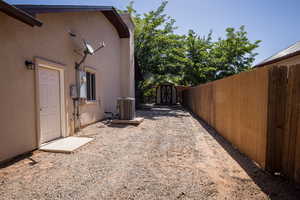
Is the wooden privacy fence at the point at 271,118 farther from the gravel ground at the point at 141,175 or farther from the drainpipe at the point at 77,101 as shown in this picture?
the drainpipe at the point at 77,101

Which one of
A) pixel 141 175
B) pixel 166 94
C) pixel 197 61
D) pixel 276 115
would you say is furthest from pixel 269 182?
pixel 166 94

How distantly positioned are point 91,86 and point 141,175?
551 centimetres

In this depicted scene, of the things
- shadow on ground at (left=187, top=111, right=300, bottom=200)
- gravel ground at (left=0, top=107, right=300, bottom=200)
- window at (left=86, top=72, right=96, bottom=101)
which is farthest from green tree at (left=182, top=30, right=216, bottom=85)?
shadow on ground at (left=187, top=111, right=300, bottom=200)

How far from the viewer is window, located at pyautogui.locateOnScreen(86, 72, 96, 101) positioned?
7114mm

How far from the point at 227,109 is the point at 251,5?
889cm

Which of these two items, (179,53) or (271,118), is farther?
(179,53)

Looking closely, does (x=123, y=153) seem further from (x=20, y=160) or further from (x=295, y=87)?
(x=295, y=87)

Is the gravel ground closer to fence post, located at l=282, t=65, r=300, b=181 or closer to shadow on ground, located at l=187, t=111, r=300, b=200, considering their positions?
shadow on ground, located at l=187, t=111, r=300, b=200

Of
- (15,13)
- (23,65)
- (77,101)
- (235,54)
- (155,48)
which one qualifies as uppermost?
(155,48)

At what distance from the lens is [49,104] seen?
15.3 ft

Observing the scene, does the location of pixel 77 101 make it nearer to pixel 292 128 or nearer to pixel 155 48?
pixel 292 128

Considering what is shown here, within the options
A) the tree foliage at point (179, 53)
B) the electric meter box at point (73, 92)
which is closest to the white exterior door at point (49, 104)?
the electric meter box at point (73, 92)

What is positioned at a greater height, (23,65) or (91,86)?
(23,65)

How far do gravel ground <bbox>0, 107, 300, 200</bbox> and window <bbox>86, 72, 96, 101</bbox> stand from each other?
3269 millimetres
